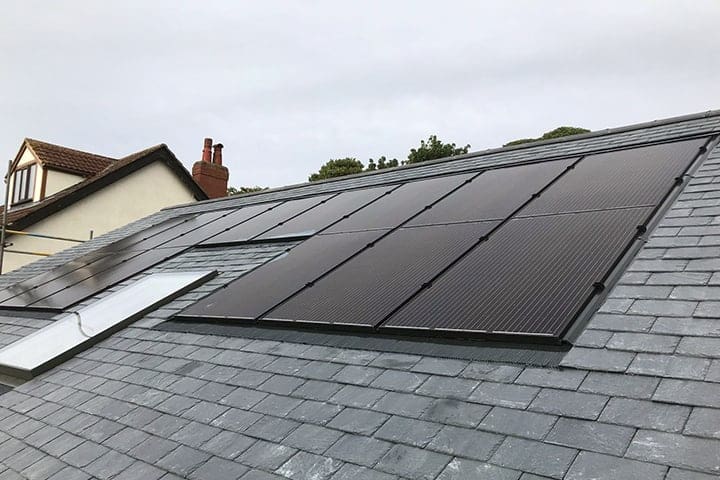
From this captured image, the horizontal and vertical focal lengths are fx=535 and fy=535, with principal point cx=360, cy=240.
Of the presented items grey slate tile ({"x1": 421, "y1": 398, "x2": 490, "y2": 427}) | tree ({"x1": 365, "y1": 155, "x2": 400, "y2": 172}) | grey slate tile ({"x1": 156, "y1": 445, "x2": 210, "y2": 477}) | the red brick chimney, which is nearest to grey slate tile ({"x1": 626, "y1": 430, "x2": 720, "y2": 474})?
grey slate tile ({"x1": 421, "y1": 398, "x2": 490, "y2": 427})

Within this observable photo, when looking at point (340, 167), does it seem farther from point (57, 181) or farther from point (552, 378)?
point (552, 378)

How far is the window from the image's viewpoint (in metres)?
20.6

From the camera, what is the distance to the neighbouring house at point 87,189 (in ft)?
59.1

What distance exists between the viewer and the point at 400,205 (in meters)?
5.73

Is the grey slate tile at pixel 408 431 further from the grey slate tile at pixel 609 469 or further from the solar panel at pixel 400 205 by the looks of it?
the solar panel at pixel 400 205

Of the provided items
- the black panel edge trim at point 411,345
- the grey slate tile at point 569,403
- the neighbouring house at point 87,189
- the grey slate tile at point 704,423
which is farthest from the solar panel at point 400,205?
the neighbouring house at point 87,189

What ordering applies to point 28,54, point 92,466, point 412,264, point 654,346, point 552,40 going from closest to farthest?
point 654,346, point 92,466, point 412,264, point 28,54, point 552,40

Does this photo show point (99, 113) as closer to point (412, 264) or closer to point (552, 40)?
point (552, 40)

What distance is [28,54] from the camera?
67.1ft

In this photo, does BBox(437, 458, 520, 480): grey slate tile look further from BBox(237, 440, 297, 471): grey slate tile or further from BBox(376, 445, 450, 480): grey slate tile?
BBox(237, 440, 297, 471): grey slate tile

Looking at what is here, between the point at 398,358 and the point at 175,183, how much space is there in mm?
20323

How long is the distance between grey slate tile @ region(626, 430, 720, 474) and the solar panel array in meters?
0.82

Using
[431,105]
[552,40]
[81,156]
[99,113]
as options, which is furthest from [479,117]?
[81,156]

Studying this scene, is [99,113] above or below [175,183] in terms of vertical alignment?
above
